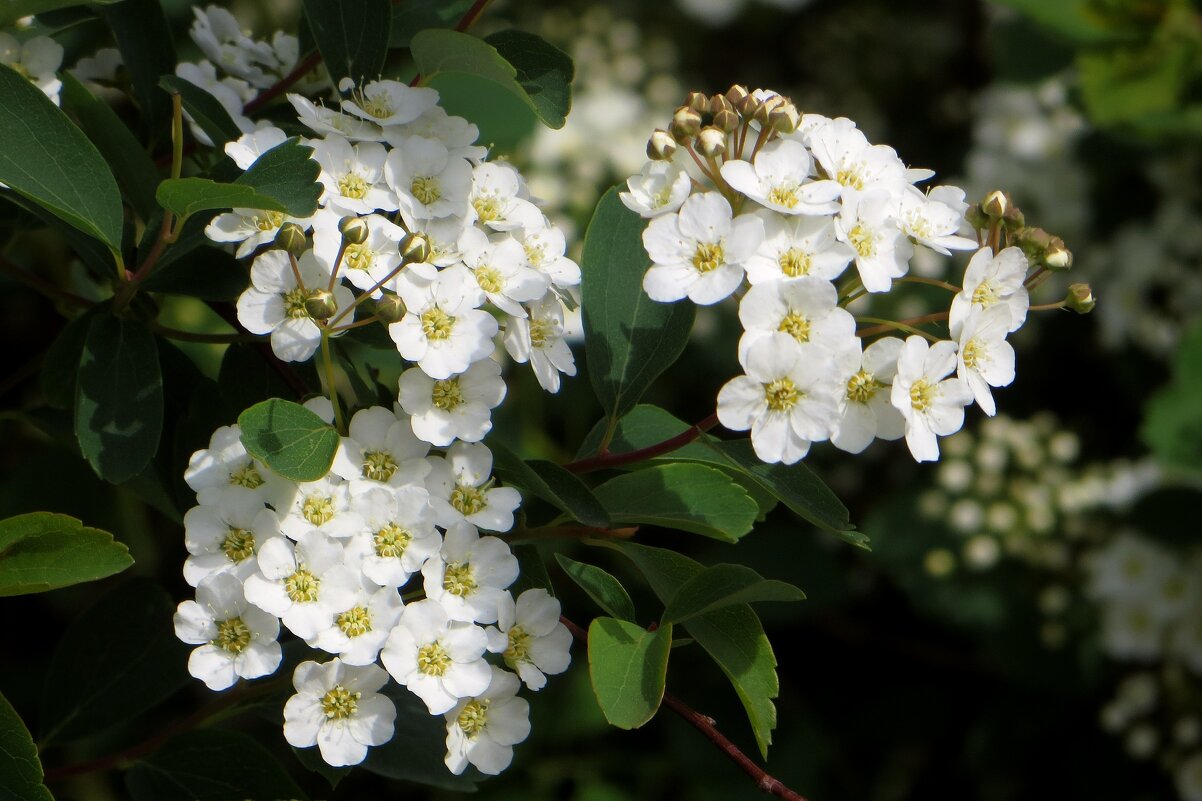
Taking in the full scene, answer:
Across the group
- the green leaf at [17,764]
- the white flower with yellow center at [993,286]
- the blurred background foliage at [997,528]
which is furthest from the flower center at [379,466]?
the blurred background foliage at [997,528]

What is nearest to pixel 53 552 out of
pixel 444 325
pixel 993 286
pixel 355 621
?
pixel 355 621

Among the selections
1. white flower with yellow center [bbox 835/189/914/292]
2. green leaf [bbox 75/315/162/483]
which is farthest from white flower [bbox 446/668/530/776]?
white flower with yellow center [bbox 835/189/914/292]

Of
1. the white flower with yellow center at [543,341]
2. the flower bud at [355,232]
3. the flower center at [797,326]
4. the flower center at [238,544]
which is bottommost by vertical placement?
the flower center at [238,544]

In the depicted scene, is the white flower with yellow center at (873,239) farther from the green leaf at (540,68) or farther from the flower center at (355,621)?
the flower center at (355,621)

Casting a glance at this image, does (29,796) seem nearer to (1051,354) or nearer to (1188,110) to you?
(1188,110)

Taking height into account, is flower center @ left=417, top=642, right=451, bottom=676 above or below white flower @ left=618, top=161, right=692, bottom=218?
below

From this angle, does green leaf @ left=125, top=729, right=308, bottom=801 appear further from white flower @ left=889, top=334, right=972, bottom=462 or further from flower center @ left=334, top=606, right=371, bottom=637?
white flower @ left=889, top=334, right=972, bottom=462
